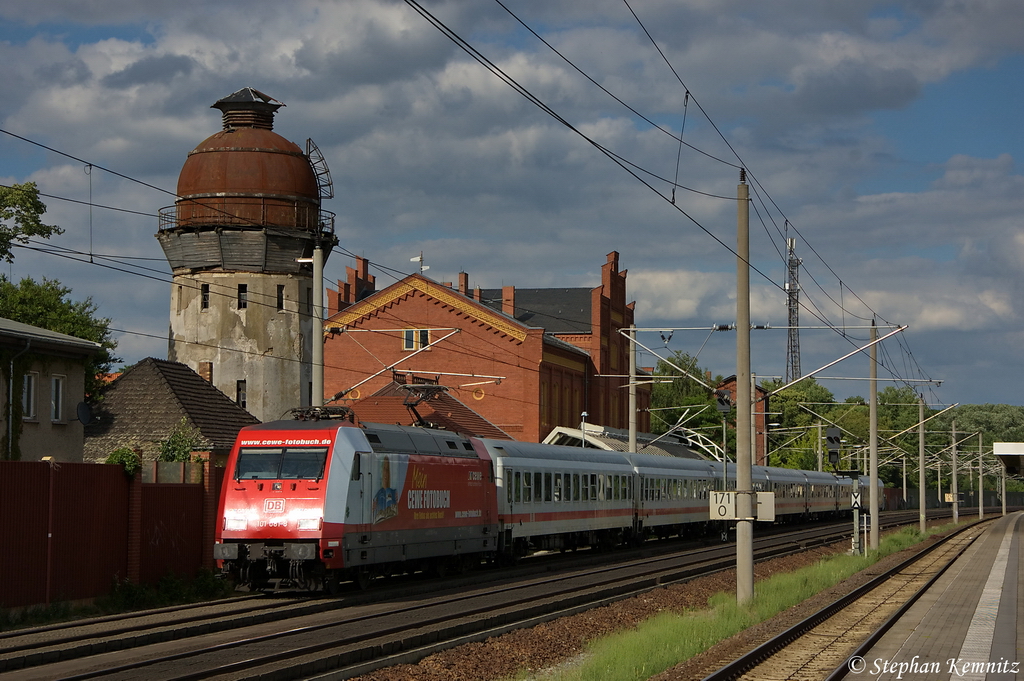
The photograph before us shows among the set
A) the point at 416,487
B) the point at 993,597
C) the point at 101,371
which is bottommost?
the point at 993,597

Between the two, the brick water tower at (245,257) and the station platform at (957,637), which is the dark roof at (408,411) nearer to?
the brick water tower at (245,257)

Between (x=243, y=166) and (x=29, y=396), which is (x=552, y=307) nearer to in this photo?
(x=243, y=166)

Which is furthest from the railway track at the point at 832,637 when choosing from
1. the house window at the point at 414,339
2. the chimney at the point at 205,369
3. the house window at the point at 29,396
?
the house window at the point at 414,339

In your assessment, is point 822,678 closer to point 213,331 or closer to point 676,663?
point 676,663

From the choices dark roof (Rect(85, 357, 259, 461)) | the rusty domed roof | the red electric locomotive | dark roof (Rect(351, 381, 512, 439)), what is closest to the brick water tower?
the rusty domed roof

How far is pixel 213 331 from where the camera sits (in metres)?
49.7

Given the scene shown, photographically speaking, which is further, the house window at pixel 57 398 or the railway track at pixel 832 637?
the house window at pixel 57 398

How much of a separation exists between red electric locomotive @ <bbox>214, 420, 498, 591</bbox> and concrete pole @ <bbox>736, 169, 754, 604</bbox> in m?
6.76

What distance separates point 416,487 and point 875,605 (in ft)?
30.1

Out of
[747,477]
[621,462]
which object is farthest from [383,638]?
[621,462]

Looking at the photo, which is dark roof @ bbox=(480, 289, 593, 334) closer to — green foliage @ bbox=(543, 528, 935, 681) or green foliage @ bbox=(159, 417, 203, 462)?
green foliage @ bbox=(159, 417, 203, 462)

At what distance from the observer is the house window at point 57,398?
101 feet

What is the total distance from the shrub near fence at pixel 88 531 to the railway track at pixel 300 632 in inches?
68.5

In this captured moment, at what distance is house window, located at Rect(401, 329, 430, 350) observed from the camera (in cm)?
6381
